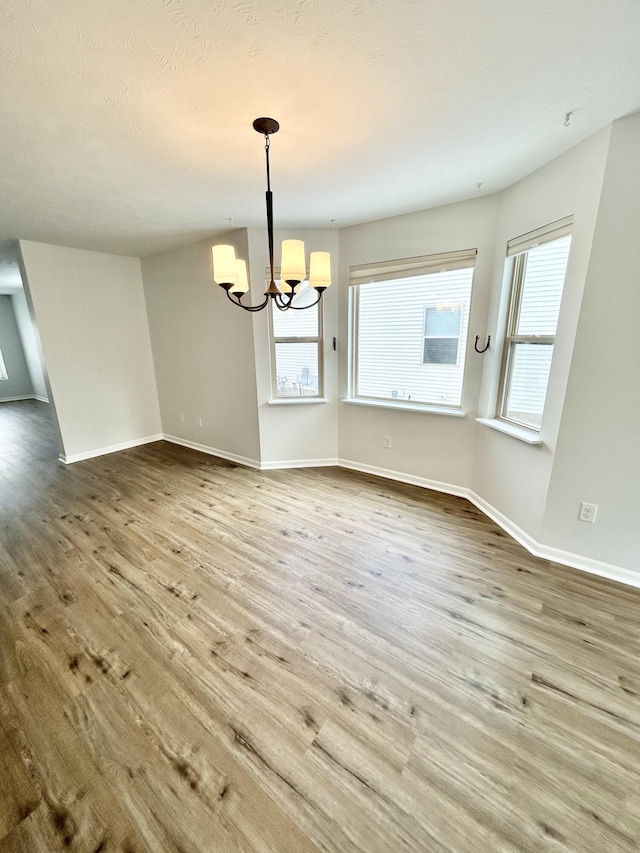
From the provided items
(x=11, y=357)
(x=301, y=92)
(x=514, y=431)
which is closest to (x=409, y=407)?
(x=514, y=431)

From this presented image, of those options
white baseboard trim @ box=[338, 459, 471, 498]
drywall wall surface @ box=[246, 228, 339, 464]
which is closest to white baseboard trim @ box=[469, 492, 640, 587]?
white baseboard trim @ box=[338, 459, 471, 498]

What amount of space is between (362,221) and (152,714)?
12.5 feet

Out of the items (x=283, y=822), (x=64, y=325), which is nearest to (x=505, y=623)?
(x=283, y=822)

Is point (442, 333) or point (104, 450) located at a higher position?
point (442, 333)

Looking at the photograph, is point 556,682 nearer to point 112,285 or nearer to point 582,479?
point 582,479

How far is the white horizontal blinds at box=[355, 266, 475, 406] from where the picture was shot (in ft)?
9.62

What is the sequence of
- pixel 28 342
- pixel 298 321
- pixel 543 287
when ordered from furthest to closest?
pixel 28 342 < pixel 298 321 < pixel 543 287

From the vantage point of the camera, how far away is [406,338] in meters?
3.21

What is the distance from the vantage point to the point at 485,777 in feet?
3.70

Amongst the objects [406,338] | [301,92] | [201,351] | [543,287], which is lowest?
[201,351]

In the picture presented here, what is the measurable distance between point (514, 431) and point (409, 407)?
Result: 999 mm

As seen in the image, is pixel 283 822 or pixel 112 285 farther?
pixel 112 285

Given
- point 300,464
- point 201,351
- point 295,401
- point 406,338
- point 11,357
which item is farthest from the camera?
point 11,357

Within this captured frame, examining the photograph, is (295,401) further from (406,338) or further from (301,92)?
(301,92)
